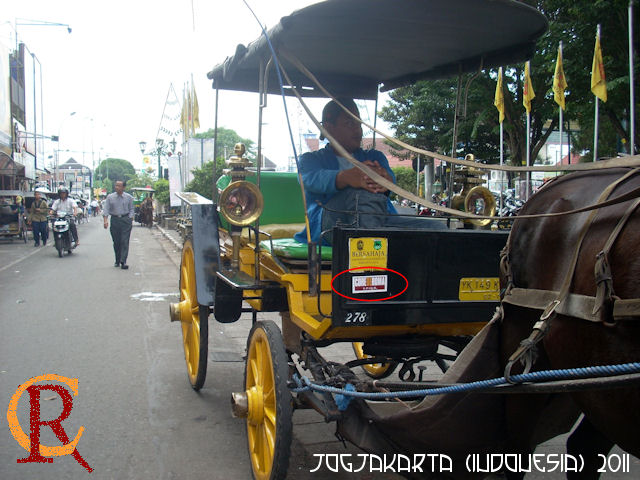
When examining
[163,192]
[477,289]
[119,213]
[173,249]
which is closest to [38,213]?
[173,249]

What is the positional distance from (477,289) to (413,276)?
37cm

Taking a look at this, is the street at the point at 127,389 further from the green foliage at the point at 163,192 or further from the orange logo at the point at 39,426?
the green foliage at the point at 163,192

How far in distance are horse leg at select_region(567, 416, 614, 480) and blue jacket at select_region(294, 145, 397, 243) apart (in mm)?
1643

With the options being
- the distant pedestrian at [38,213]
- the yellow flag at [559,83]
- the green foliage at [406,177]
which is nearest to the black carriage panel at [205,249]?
the yellow flag at [559,83]

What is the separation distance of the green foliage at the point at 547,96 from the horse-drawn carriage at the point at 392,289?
567 cm

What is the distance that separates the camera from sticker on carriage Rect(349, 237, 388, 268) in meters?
2.74

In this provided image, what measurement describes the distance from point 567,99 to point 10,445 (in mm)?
15794

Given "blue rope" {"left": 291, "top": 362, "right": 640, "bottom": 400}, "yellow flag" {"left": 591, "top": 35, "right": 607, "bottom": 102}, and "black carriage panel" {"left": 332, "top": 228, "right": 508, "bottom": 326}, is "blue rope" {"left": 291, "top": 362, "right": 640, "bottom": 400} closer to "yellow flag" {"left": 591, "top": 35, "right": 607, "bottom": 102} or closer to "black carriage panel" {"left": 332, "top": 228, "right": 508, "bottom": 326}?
"black carriage panel" {"left": 332, "top": 228, "right": 508, "bottom": 326}

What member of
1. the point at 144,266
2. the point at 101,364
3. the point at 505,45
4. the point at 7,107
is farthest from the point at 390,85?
the point at 7,107

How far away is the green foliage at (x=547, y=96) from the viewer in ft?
44.1

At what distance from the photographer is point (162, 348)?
19.6 ft

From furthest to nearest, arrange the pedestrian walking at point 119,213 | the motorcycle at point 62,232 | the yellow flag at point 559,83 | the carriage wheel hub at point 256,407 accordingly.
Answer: the motorcycle at point 62,232
the yellow flag at point 559,83
the pedestrian walking at point 119,213
the carriage wheel hub at point 256,407

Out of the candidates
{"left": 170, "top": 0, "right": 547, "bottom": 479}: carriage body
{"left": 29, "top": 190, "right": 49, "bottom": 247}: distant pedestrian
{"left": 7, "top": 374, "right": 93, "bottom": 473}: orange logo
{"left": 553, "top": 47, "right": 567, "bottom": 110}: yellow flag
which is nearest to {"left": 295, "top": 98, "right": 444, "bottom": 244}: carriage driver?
{"left": 170, "top": 0, "right": 547, "bottom": 479}: carriage body

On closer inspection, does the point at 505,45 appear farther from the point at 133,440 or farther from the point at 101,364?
the point at 101,364
